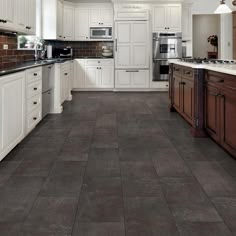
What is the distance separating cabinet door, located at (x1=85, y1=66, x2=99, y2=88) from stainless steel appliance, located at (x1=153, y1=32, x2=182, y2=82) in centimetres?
162

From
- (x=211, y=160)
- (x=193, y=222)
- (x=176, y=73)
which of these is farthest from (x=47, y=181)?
(x=176, y=73)

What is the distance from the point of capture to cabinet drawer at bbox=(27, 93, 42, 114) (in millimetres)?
4327

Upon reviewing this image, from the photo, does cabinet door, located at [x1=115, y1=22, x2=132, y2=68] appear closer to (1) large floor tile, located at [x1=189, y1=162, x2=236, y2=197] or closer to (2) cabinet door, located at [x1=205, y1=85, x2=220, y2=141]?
(2) cabinet door, located at [x1=205, y1=85, x2=220, y2=141]

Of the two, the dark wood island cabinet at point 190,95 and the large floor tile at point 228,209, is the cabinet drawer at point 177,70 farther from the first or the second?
the large floor tile at point 228,209

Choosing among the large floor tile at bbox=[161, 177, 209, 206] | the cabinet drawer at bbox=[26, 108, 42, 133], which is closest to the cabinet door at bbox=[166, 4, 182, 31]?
the cabinet drawer at bbox=[26, 108, 42, 133]

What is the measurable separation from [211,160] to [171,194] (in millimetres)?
973

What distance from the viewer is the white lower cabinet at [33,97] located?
4238mm

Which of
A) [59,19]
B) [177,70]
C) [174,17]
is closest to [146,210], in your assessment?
[177,70]

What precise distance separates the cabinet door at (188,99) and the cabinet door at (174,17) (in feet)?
15.8

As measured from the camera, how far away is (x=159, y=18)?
31.0ft

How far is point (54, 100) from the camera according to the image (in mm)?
6137

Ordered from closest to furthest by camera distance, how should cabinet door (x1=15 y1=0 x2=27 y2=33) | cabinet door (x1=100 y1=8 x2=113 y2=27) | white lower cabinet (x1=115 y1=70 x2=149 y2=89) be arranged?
cabinet door (x1=15 y1=0 x2=27 y2=33) → white lower cabinet (x1=115 y1=70 x2=149 y2=89) → cabinet door (x1=100 y1=8 x2=113 y2=27)

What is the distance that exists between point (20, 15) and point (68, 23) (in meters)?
5.10

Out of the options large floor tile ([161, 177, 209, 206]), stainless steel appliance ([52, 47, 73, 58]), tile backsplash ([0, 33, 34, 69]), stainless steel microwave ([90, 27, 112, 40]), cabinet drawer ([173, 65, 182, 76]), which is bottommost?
large floor tile ([161, 177, 209, 206])
